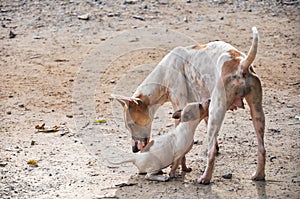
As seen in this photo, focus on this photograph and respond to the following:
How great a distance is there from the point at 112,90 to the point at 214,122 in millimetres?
3683

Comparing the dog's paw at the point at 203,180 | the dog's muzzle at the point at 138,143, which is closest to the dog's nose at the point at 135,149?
the dog's muzzle at the point at 138,143

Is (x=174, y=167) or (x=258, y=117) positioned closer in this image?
(x=258, y=117)

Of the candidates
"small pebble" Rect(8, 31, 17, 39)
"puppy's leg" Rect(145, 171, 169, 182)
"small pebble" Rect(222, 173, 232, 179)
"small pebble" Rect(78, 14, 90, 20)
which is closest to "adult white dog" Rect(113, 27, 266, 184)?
"small pebble" Rect(222, 173, 232, 179)

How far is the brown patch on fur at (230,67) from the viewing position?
5805mm

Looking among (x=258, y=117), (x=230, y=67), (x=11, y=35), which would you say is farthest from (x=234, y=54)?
(x=11, y=35)

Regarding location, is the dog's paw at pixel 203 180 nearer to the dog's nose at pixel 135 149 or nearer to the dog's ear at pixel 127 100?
the dog's nose at pixel 135 149

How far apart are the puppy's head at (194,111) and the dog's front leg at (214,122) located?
0.25 m

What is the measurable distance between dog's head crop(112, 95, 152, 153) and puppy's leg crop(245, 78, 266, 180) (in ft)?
3.97

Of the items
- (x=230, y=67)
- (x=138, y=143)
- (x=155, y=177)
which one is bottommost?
(x=155, y=177)

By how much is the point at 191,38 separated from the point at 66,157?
5.25 m

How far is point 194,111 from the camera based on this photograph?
242 inches

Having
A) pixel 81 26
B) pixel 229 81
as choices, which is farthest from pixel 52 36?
pixel 229 81

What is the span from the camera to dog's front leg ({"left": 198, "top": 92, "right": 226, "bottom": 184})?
19.1 feet

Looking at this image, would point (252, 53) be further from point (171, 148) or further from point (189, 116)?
point (171, 148)
